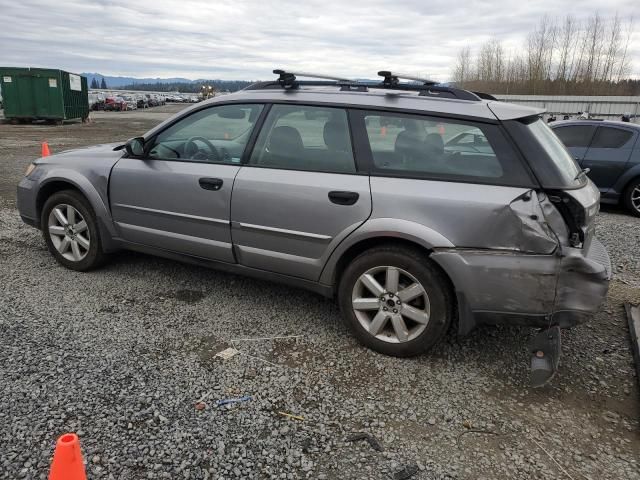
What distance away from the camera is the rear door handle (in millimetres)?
3430

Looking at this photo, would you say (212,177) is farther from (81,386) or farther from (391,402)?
(391,402)

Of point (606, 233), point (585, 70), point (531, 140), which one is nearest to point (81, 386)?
point (531, 140)

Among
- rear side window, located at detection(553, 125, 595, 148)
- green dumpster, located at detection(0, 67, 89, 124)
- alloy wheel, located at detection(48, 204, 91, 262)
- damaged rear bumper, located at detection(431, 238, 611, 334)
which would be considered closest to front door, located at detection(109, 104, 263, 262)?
alloy wheel, located at detection(48, 204, 91, 262)

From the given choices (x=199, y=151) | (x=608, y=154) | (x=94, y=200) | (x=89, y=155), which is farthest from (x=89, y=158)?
(x=608, y=154)

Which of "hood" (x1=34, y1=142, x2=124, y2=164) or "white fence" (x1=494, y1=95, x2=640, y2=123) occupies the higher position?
"white fence" (x1=494, y1=95, x2=640, y2=123)

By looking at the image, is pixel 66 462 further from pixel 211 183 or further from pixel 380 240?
pixel 211 183

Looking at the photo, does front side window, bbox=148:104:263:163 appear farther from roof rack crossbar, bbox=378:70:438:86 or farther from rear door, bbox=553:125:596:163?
rear door, bbox=553:125:596:163

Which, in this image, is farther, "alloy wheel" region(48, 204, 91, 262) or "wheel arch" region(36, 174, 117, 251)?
"alloy wheel" region(48, 204, 91, 262)

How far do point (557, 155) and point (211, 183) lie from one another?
7.98ft

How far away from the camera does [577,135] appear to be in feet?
→ 29.0

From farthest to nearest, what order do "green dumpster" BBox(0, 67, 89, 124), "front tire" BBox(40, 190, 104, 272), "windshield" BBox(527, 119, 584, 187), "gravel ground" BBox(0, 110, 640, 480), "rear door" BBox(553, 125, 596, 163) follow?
"green dumpster" BBox(0, 67, 89, 124) → "rear door" BBox(553, 125, 596, 163) → "front tire" BBox(40, 190, 104, 272) → "windshield" BBox(527, 119, 584, 187) → "gravel ground" BBox(0, 110, 640, 480)

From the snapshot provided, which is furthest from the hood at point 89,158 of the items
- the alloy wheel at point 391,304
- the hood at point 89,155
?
the alloy wheel at point 391,304

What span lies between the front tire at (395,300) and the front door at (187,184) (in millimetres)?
1107

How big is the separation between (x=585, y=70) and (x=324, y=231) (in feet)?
172
